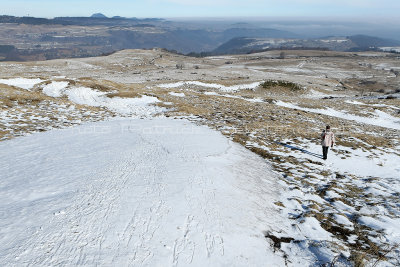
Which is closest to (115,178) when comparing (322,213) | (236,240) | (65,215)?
(65,215)

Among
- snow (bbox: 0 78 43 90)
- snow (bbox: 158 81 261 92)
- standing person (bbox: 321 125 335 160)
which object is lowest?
snow (bbox: 158 81 261 92)

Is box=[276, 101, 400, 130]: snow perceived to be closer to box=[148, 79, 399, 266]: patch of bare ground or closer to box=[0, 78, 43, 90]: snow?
box=[148, 79, 399, 266]: patch of bare ground

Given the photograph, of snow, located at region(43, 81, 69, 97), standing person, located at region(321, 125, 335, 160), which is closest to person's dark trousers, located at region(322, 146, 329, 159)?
standing person, located at region(321, 125, 335, 160)

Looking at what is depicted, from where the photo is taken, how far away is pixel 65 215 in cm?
653

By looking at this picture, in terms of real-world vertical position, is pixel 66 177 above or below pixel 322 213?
above

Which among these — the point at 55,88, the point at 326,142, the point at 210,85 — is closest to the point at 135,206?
the point at 326,142

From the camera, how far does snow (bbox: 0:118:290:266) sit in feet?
17.9

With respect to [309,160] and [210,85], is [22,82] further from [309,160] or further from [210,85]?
[309,160]

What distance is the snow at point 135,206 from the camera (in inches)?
215

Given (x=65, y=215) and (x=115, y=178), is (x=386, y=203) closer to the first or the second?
(x=115, y=178)

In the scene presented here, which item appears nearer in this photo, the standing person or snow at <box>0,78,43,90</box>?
the standing person

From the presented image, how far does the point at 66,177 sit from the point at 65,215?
3.02 meters

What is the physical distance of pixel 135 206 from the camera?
7.11 m

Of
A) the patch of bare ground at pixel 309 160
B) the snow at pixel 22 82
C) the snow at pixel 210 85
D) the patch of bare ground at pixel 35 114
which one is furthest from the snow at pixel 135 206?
the snow at pixel 210 85
